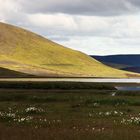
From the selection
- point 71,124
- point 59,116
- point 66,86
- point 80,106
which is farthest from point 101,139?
point 66,86

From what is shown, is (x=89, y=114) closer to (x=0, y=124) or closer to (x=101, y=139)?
(x=0, y=124)

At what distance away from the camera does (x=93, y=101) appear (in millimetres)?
50750

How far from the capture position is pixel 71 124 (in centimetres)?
3050

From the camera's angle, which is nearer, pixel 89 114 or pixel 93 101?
pixel 89 114

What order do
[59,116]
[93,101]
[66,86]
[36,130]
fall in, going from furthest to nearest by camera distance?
[66,86], [93,101], [59,116], [36,130]

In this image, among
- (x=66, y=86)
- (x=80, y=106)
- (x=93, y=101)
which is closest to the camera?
(x=80, y=106)

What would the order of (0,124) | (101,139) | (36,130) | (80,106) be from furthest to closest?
1. (80,106)
2. (0,124)
3. (36,130)
4. (101,139)

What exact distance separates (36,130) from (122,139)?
205 inches

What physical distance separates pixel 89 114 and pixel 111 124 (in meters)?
6.85

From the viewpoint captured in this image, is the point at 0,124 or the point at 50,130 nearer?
the point at 50,130

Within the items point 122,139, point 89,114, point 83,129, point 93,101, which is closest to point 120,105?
point 93,101

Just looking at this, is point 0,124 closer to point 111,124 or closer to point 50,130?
point 50,130

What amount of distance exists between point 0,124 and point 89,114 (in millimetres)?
9205

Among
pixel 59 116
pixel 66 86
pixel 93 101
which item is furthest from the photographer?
pixel 66 86
